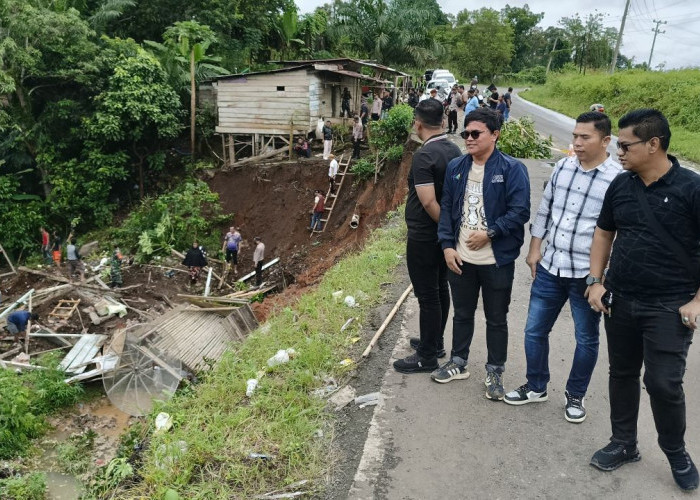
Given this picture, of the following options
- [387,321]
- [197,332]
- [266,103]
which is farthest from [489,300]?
[266,103]

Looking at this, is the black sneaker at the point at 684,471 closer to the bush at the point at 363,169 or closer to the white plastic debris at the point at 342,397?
the white plastic debris at the point at 342,397

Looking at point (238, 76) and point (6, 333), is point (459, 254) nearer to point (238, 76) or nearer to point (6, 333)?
point (6, 333)

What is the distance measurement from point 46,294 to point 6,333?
1.48 metres

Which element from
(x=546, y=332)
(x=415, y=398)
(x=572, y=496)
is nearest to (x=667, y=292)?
(x=546, y=332)

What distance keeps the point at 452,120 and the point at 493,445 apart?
15161mm

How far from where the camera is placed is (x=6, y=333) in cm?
1111

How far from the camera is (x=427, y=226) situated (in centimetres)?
392

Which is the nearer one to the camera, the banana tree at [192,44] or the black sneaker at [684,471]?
the black sneaker at [684,471]

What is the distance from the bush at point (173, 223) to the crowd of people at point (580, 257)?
511 inches

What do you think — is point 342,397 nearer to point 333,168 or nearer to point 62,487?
point 62,487

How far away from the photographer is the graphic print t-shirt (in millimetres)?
3586

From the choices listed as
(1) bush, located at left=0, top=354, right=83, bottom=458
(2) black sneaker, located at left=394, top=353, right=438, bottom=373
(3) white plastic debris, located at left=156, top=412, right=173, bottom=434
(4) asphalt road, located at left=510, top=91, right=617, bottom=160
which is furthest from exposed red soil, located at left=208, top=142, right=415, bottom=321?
(2) black sneaker, located at left=394, top=353, right=438, bottom=373

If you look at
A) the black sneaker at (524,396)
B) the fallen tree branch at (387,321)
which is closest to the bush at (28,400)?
the fallen tree branch at (387,321)

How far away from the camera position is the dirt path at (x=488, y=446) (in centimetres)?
302
